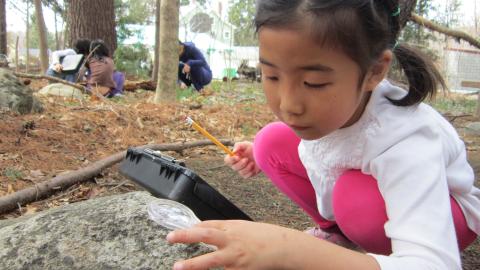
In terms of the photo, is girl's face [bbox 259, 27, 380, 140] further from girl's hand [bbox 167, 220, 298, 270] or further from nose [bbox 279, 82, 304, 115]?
girl's hand [bbox 167, 220, 298, 270]

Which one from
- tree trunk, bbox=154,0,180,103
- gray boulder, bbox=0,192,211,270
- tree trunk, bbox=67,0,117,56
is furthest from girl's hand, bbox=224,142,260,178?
tree trunk, bbox=67,0,117,56

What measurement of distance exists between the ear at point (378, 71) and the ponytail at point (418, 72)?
0.37 ft

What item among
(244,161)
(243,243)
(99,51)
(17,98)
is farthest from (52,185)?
(99,51)

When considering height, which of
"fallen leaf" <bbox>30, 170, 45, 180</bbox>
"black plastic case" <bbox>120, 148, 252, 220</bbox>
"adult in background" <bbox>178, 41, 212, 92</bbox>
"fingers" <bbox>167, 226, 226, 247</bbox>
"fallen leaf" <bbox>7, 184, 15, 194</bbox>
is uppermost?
"adult in background" <bbox>178, 41, 212, 92</bbox>

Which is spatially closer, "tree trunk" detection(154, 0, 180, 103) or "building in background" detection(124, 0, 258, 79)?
"tree trunk" detection(154, 0, 180, 103)

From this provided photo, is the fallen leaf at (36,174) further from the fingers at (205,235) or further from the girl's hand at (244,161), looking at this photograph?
the fingers at (205,235)

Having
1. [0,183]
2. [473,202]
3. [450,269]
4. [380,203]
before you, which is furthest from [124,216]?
[0,183]

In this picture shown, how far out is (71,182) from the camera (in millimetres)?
2238

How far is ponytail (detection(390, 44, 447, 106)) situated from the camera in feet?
4.19

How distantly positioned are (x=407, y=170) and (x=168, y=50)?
14.5 ft

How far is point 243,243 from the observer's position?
871mm

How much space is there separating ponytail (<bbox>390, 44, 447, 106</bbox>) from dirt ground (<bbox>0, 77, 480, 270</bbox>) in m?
0.71

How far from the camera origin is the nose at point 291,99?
1026 mm

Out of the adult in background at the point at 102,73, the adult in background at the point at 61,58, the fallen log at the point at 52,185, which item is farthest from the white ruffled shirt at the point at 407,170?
the adult in background at the point at 61,58
